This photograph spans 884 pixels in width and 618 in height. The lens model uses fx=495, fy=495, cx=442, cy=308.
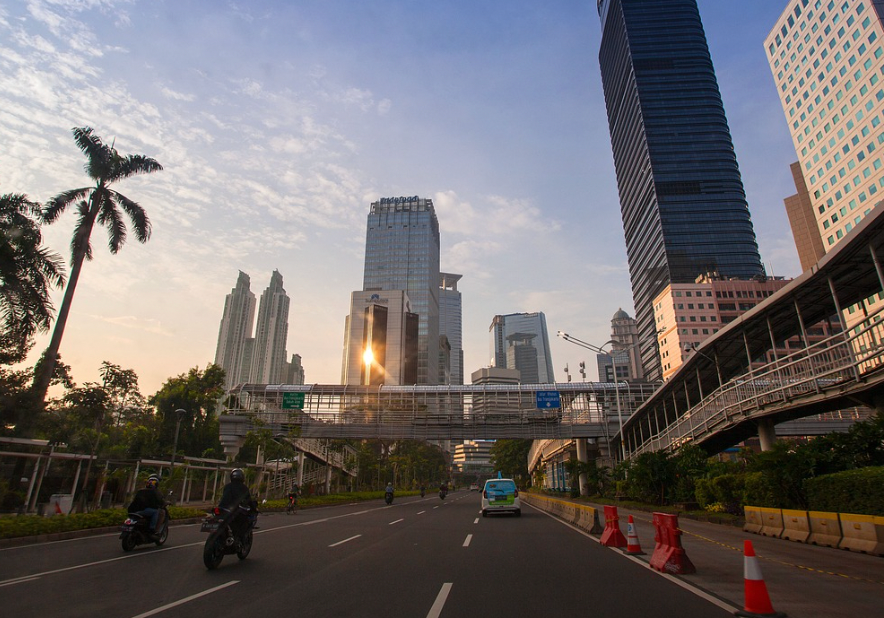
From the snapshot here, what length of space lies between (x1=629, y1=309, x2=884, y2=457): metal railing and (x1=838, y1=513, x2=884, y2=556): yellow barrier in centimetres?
546

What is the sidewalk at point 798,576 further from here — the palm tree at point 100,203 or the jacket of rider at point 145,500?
the palm tree at point 100,203

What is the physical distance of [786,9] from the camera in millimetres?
93000

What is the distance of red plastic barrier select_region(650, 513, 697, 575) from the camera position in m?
8.49

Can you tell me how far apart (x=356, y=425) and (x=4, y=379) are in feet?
74.7

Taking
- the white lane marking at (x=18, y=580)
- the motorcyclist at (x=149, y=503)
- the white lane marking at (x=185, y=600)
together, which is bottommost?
the white lane marking at (x=185, y=600)

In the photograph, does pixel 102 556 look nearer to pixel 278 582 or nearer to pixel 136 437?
pixel 278 582

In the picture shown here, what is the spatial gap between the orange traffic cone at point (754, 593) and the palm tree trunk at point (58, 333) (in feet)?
88.8

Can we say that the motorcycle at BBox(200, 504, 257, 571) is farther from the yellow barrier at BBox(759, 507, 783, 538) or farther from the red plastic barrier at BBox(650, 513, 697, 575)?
the yellow barrier at BBox(759, 507, 783, 538)

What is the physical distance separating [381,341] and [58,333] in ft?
342

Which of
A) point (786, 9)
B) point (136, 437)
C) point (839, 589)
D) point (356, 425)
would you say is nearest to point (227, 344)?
point (136, 437)

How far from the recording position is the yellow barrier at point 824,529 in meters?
11.3

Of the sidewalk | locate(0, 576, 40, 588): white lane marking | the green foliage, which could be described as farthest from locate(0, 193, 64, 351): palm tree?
the green foliage

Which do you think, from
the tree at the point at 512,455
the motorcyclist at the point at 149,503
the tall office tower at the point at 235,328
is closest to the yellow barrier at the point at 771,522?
the motorcyclist at the point at 149,503

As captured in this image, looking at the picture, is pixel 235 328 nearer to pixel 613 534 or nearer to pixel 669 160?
pixel 669 160
